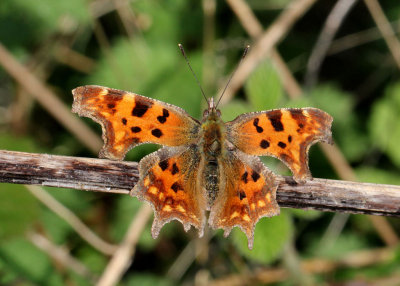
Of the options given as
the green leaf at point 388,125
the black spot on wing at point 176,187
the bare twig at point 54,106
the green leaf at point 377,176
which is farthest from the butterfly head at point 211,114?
the green leaf at point 388,125

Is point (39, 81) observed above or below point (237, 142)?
above

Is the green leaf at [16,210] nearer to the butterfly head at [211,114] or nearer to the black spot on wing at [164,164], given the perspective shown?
the black spot on wing at [164,164]

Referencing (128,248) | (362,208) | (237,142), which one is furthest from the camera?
(128,248)

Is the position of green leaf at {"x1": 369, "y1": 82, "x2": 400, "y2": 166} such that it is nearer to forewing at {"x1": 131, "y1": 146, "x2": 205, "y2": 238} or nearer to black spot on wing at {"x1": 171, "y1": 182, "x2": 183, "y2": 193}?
forewing at {"x1": 131, "y1": 146, "x2": 205, "y2": 238}

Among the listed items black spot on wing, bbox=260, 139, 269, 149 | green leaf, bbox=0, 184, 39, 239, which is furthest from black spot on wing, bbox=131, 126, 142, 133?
green leaf, bbox=0, 184, 39, 239

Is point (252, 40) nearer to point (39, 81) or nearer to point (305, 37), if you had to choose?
point (305, 37)

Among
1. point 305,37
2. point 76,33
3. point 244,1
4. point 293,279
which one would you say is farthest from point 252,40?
A: point 293,279

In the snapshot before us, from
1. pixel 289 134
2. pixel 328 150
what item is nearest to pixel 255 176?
pixel 289 134
